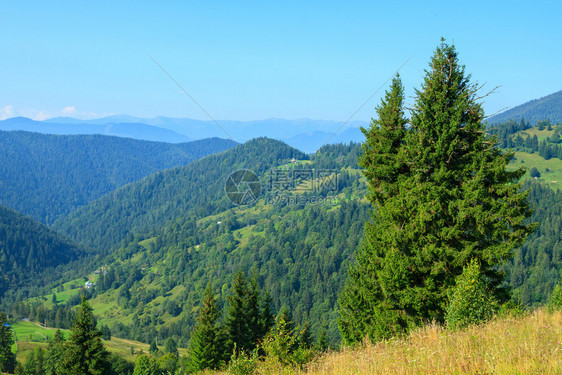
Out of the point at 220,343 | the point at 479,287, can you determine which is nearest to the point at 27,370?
the point at 220,343

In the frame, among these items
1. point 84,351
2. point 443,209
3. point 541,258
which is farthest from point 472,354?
point 541,258

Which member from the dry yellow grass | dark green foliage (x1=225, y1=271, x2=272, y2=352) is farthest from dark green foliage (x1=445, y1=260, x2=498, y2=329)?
dark green foliage (x1=225, y1=271, x2=272, y2=352)

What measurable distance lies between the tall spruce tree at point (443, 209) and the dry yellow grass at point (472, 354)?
6.99m

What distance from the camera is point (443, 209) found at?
1834 centimetres

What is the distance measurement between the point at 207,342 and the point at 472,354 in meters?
30.5

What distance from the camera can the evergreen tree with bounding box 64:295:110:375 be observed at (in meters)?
34.1

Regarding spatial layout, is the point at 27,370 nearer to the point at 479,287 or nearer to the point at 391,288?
the point at 391,288

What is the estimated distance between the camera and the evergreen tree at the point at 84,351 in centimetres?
3406

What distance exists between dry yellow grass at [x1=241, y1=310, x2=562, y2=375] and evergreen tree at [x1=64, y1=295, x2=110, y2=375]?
29.5 m

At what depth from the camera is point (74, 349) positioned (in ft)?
113

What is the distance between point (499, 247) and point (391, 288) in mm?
5004

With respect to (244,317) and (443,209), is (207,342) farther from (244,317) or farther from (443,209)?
(443,209)

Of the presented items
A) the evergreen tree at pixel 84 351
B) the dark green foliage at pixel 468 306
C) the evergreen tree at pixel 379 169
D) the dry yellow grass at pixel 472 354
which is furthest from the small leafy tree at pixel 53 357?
the dry yellow grass at pixel 472 354

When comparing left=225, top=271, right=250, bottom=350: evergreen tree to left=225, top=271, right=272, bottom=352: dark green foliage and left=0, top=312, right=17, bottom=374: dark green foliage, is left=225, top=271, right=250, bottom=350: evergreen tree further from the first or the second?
left=0, top=312, right=17, bottom=374: dark green foliage
